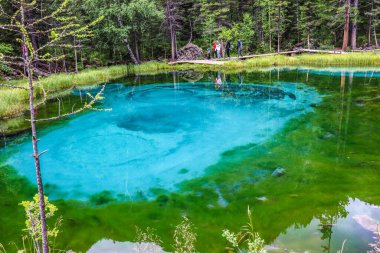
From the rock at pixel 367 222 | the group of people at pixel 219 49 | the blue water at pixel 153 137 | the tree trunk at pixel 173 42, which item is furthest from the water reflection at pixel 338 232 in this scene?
the tree trunk at pixel 173 42

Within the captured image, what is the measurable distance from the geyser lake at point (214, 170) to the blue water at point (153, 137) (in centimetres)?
4

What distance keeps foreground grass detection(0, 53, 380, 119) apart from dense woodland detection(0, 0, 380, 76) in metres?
2.93

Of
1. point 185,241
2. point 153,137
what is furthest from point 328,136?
point 185,241

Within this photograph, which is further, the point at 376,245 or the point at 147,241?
the point at 147,241

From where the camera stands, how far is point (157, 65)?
3088 centimetres

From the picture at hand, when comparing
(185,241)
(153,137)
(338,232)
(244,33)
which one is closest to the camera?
(185,241)

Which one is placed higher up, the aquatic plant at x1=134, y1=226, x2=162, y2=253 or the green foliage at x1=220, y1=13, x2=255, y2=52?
the green foliage at x1=220, y1=13, x2=255, y2=52

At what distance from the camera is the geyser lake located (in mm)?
5684

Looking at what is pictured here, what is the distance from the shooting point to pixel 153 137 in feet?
37.3

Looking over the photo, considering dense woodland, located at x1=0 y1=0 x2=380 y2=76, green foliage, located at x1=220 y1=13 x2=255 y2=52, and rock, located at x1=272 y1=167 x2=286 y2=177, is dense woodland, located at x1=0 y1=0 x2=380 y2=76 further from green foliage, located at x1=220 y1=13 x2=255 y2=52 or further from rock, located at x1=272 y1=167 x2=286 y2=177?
rock, located at x1=272 y1=167 x2=286 y2=177

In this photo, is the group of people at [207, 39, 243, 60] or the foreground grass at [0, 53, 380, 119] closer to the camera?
the foreground grass at [0, 53, 380, 119]

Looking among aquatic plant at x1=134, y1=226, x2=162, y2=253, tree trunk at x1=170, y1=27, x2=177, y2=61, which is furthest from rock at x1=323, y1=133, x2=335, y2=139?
tree trunk at x1=170, y1=27, x2=177, y2=61

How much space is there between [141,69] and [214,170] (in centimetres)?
2343

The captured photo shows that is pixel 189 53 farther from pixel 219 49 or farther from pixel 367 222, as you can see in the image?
pixel 367 222
